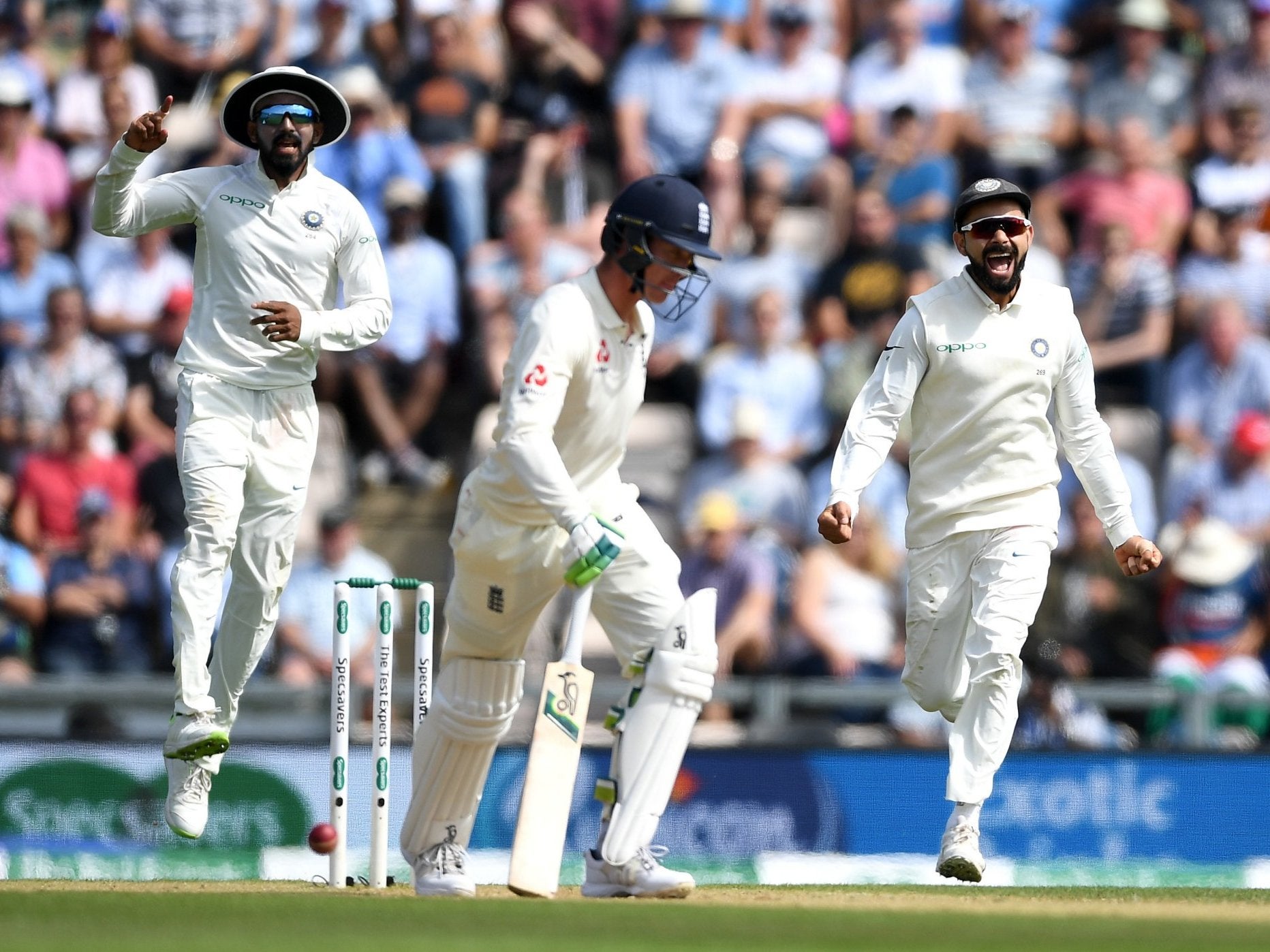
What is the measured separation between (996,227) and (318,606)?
4.97 meters

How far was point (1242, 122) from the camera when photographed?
43.2ft

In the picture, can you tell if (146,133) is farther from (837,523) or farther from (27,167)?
(27,167)

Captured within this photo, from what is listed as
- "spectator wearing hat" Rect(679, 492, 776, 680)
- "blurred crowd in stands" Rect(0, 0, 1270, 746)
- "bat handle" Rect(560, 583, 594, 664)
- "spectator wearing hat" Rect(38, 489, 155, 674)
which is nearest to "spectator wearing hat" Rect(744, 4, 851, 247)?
"blurred crowd in stands" Rect(0, 0, 1270, 746)

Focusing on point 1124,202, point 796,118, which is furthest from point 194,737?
point 1124,202

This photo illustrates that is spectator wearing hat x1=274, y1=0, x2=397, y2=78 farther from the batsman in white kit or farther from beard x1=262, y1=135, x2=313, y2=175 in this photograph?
the batsman in white kit

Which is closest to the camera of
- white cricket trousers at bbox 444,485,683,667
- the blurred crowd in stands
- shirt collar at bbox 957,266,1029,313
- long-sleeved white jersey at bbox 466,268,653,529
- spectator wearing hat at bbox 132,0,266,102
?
long-sleeved white jersey at bbox 466,268,653,529

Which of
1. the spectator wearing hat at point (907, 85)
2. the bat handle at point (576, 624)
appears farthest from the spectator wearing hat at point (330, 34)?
the bat handle at point (576, 624)

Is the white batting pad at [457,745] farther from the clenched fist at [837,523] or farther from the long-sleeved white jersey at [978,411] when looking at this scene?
the long-sleeved white jersey at [978,411]

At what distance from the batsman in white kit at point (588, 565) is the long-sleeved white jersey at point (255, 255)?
112 centimetres

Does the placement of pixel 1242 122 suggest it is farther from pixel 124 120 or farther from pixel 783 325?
pixel 124 120

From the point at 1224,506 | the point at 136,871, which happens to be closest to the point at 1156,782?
the point at 1224,506

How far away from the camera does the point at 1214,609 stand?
37.3ft

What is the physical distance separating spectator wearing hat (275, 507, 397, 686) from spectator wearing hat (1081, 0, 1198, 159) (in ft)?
17.6

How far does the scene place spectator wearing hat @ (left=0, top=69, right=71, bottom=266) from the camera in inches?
517
